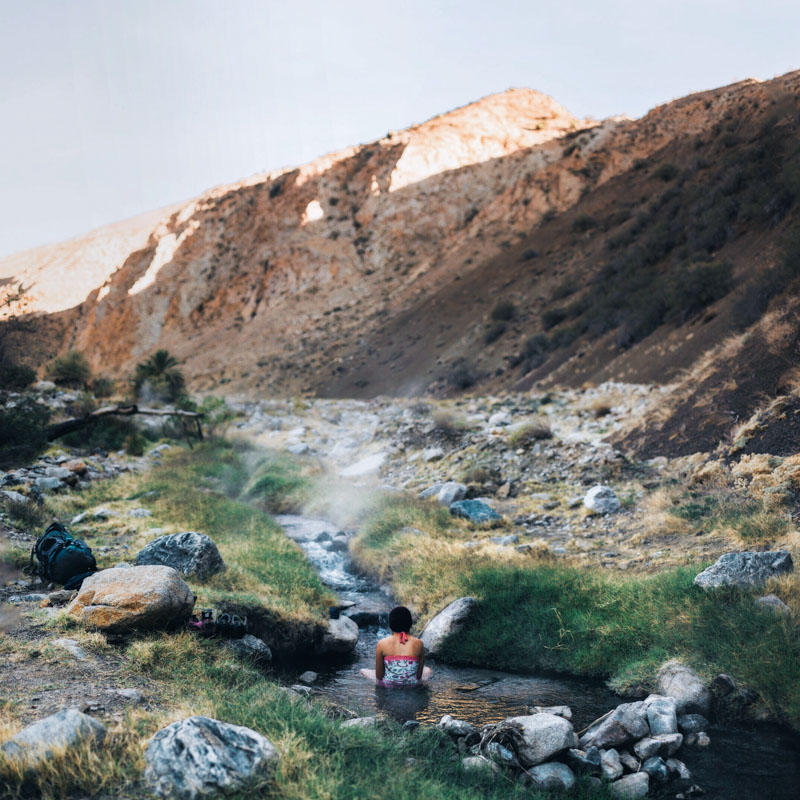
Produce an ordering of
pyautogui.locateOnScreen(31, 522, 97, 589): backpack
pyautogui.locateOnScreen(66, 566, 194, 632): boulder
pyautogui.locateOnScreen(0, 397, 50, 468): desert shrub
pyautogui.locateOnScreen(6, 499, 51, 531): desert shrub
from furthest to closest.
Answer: pyautogui.locateOnScreen(0, 397, 50, 468): desert shrub, pyautogui.locateOnScreen(6, 499, 51, 531): desert shrub, pyautogui.locateOnScreen(31, 522, 97, 589): backpack, pyautogui.locateOnScreen(66, 566, 194, 632): boulder

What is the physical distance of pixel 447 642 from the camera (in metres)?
6.41

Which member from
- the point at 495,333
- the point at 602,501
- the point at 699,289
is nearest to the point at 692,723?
the point at 602,501

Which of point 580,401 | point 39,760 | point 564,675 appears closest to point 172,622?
point 39,760

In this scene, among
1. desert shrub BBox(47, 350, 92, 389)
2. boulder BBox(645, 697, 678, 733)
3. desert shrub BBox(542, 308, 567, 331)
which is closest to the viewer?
boulder BBox(645, 697, 678, 733)

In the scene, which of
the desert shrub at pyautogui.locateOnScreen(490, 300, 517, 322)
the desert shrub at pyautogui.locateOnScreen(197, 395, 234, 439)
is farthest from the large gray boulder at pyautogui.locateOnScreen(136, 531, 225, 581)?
the desert shrub at pyautogui.locateOnScreen(490, 300, 517, 322)

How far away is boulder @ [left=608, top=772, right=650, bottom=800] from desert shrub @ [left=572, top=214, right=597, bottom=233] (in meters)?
32.8

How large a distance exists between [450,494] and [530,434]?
7.86 ft

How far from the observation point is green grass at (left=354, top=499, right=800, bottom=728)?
4777mm

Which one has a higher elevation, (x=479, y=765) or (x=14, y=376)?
(x=14, y=376)

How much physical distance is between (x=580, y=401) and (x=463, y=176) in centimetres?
3425

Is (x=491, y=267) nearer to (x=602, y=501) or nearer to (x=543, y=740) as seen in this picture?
(x=602, y=501)

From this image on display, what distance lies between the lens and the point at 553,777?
382cm

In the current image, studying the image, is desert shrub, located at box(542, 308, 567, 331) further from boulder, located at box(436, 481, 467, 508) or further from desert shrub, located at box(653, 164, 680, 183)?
boulder, located at box(436, 481, 467, 508)

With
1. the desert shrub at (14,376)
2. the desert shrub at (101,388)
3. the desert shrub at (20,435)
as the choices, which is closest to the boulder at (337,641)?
the desert shrub at (20,435)
